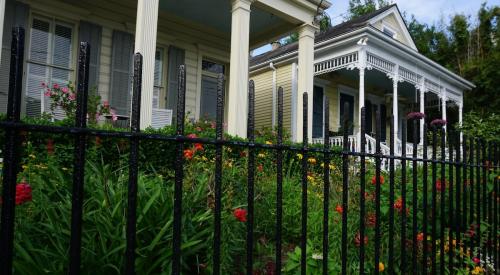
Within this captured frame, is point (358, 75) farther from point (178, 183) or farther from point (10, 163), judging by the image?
point (10, 163)

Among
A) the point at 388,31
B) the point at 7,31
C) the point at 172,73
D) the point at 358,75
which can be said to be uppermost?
the point at 388,31

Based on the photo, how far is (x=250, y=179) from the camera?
1.46 m

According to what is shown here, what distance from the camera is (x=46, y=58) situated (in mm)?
7445

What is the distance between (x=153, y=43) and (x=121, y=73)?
256cm

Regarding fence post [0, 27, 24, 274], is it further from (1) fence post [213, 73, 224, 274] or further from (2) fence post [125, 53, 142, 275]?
(1) fence post [213, 73, 224, 274]

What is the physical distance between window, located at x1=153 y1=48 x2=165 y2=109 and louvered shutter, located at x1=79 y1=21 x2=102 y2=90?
1435 mm

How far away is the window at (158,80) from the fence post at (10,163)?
26.7ft

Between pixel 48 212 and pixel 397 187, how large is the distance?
3.38 m

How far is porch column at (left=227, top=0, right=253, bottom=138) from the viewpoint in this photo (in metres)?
6.79

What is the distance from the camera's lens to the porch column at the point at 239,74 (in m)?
6.79

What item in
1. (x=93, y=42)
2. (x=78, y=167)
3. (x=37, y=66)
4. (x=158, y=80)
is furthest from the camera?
(x=158, y=80)

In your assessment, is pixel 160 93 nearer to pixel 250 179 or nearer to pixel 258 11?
pixel 258 11

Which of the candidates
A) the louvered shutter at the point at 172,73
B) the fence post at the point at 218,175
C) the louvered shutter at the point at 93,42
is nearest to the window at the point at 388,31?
the louvered shutter at the point at 172,73

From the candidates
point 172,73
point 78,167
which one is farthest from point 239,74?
point 78,167
